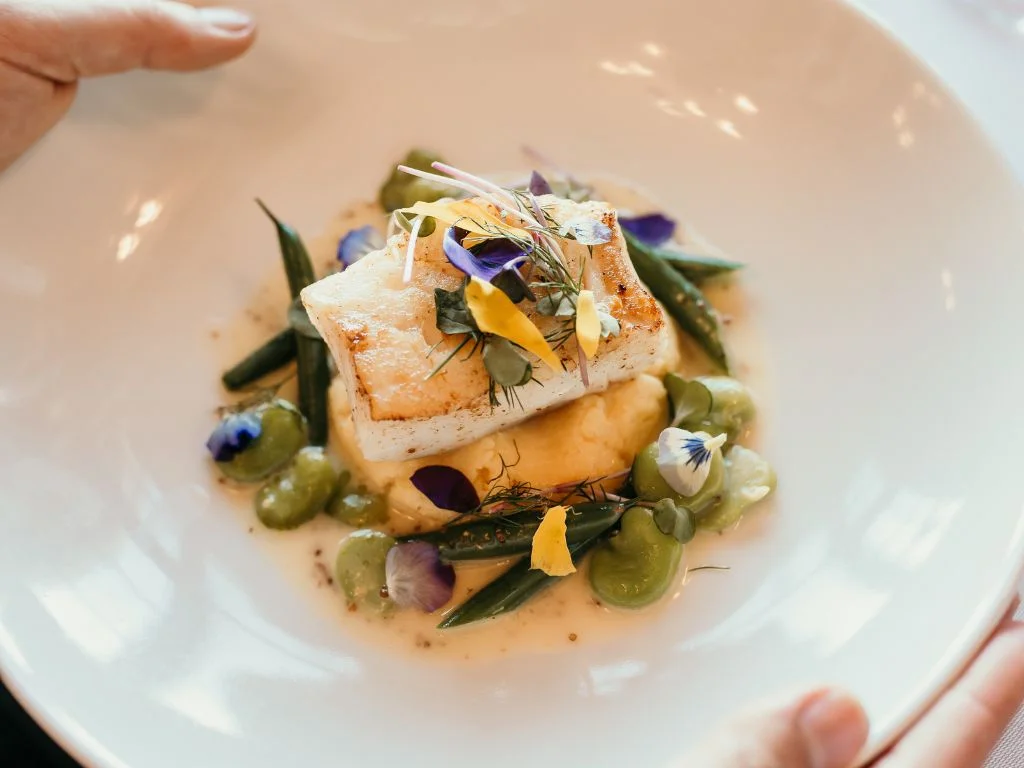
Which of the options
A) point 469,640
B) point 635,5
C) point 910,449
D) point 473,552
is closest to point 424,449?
point 473,552

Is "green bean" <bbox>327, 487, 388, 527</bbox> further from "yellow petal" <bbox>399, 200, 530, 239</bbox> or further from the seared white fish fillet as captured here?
"yellow petal" <bbox>399, 200, 530, 239</bbox>

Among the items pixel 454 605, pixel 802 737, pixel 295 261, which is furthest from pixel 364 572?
pixel 802 737

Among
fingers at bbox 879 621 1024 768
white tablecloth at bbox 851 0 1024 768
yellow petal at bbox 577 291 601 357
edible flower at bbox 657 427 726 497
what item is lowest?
edible flower at bbox 657 427 726 497

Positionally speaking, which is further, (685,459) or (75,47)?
(75,47)

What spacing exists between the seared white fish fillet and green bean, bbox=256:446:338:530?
266 millimetres

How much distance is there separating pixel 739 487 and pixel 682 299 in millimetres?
800

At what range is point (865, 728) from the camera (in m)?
2.02

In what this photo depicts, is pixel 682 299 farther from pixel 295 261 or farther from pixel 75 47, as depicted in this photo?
pixel 75 47

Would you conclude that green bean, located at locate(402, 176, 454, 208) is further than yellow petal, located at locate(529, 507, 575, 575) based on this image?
Yes

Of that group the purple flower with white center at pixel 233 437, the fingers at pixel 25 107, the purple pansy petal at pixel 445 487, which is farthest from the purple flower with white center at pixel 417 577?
the fingers at pixel 25 107

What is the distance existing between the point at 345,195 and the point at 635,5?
156 cm

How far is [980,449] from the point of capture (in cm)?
269

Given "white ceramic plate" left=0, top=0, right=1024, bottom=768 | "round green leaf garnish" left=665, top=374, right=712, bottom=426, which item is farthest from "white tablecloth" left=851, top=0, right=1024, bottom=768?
"round green leaf garnish" left=665, top=374, right=712, bottom=426

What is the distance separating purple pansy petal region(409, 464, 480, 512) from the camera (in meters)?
2.77
